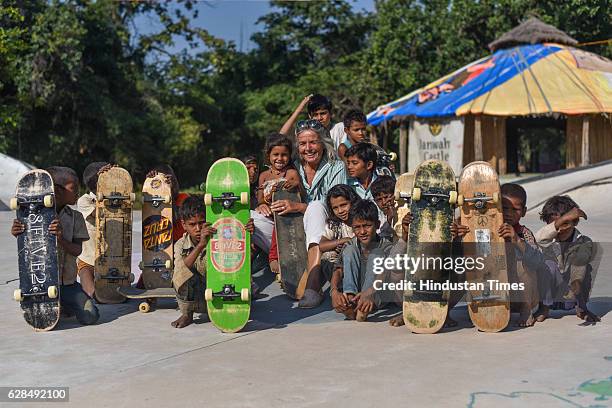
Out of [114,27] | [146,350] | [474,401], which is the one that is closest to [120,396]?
[146,350]

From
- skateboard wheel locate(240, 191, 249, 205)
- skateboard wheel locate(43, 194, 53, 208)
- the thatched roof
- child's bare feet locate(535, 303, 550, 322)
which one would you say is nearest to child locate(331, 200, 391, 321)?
skateboard wheel locate(240, 191, 249, 205)

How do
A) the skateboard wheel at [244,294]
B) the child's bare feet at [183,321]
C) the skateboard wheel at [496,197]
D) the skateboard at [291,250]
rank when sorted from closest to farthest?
the skateboard wheel at [496,197], the skateboard wheel at [244,294], the child's bare feet at [183,321], the skateboard at [291,250]

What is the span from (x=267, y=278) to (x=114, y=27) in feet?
60.8

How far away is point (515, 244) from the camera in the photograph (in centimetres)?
482

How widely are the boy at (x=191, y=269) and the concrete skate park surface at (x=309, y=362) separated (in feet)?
0.40

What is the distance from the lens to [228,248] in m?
4.96

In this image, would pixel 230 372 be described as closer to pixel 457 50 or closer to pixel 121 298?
pixel 121 298

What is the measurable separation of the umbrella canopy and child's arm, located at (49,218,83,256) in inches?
627

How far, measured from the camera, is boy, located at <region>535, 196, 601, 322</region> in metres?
5.01

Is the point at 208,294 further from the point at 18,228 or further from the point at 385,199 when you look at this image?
the point at 385,199

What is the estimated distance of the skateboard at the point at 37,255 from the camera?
4.95m

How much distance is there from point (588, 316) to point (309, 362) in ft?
6.39

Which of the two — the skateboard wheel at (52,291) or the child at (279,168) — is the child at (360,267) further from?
the skateboard wheel at (52,291)

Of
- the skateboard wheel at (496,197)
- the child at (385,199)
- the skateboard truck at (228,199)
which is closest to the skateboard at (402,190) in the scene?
the child at (385,199)
